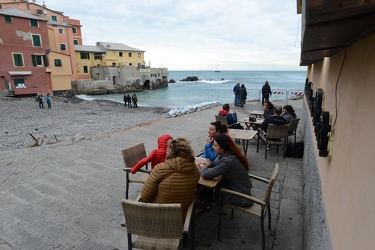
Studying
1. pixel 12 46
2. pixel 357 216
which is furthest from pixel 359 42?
pixel 12 46

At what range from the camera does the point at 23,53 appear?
29688mm

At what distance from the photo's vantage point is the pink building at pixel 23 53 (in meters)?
28.1

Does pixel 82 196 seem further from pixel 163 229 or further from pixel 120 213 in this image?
pixel 163 229

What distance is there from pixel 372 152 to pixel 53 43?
1745 inches

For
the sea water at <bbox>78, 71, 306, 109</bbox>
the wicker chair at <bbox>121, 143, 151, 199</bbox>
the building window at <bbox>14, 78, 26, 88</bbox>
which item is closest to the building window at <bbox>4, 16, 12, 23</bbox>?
the building window at <bbox>14, 78, 26, 88</bbox>

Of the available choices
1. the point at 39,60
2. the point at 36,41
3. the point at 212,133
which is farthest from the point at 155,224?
the point at 36,41

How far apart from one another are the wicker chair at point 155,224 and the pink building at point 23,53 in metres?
32.9

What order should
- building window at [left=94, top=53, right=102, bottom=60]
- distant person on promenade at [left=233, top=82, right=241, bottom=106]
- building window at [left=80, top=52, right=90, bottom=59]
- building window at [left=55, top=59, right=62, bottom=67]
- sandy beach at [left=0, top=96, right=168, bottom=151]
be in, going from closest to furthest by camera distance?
sandy beach at [left=0, top=96, right=168, bottom=151] → distant person on promenade at [left=233, top=82, right=241, bottom=106] → building window at [left=55, top=59, right=62, bottom=67] → building window at [left=80, top=52, right=90, bottom=59] → building window at [left=94, top=53, right=102, bottom=60]

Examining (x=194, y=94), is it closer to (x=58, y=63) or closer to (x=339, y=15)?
(x=58, y=63)

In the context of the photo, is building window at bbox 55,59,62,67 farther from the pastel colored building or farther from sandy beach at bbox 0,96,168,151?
the pastel colored building

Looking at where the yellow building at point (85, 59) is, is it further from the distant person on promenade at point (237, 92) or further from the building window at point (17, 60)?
the distant person on promenade at point (237, 92)

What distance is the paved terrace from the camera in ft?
9.87

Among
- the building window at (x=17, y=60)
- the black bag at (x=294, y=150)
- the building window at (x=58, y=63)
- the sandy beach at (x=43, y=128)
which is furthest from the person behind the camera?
the building window at (x=58, y=63)

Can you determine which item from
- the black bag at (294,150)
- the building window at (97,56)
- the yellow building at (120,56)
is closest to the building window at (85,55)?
the building window at (97,56)
